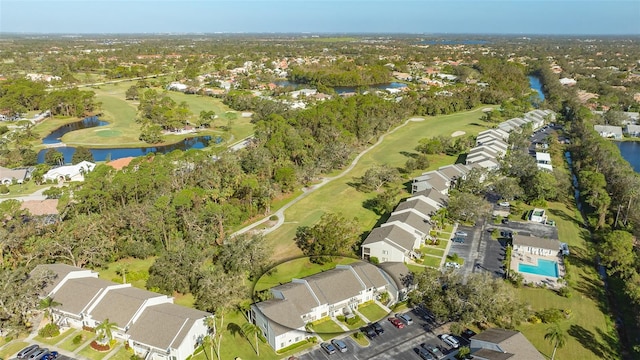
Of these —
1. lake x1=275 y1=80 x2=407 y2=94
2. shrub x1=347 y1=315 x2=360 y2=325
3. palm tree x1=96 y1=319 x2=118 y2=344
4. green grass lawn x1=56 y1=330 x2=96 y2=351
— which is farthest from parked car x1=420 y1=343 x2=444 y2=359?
lake x1=275 y1=80 x2=407 y2=94

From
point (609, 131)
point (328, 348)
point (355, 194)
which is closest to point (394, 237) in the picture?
point (328, 348)

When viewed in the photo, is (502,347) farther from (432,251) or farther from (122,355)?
(122,355)

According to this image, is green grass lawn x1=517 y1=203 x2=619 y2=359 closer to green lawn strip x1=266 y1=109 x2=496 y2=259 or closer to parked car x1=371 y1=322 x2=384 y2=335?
parked car x1=371 y1=322 x2=384 y2=335

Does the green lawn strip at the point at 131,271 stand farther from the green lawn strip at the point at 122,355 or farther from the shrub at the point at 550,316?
the shrub at the point at 550,316

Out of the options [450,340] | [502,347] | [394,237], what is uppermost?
[394,237]

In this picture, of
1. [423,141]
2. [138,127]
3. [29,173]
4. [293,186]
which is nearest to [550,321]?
[293,186]

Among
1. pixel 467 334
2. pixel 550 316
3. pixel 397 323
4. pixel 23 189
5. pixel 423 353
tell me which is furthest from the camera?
pixel 23 189

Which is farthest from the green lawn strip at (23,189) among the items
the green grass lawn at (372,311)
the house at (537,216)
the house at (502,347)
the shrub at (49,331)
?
the house at (537,216)
